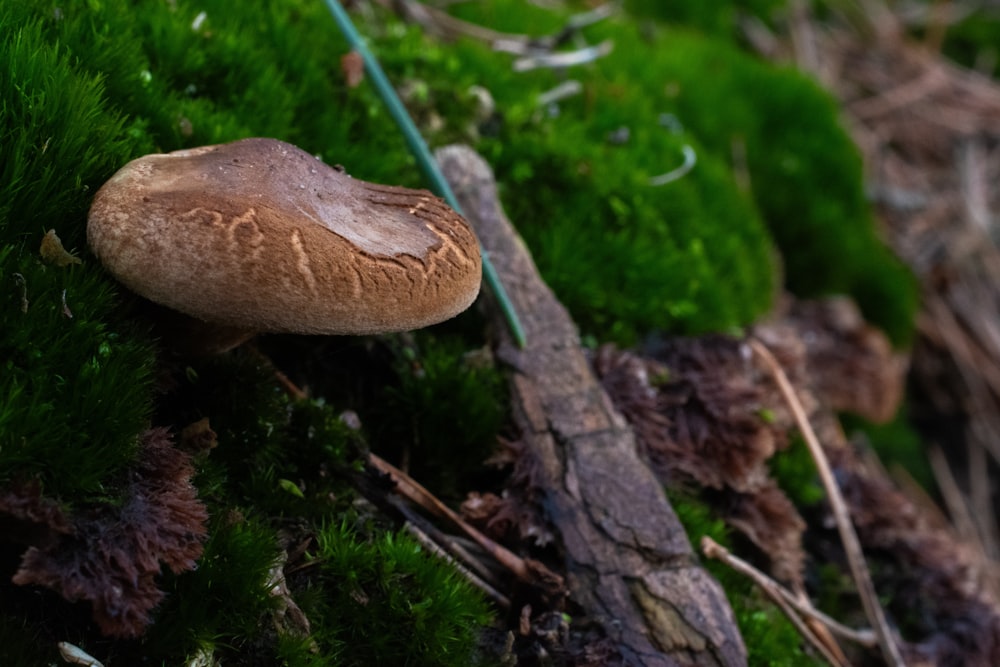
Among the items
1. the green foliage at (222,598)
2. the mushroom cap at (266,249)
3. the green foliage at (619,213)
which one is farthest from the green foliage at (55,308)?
the green foliage at (619,213)

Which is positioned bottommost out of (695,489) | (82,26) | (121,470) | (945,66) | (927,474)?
(927,474)

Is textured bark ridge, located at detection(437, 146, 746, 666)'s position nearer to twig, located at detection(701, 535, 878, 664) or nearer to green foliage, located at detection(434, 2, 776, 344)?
twig, located at detection(701, 535, 878, 664)

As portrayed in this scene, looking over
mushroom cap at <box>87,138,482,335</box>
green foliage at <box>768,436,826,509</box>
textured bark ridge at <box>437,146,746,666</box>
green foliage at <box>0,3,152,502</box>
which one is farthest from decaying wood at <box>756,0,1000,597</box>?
green foliage at <box>0,3,152,502</box>

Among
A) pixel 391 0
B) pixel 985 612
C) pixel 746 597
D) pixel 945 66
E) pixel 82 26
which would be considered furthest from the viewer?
pixel 945 66

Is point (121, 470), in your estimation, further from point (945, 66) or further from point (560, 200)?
point (945, 66)

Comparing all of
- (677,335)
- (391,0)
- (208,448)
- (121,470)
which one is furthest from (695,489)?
(391,0)

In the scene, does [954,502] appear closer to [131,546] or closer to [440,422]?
[440,422]
